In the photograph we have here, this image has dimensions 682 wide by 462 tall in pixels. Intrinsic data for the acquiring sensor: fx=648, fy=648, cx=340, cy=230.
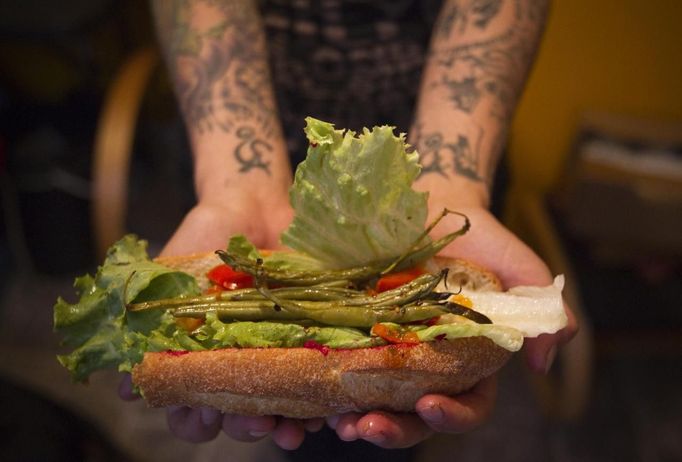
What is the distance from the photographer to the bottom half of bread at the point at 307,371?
1418mm

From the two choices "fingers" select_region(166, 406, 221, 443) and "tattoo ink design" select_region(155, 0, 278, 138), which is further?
"tattoo ink design" select_region(155, 0, 278, 138)

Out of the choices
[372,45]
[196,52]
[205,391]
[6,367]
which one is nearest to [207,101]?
[196,52]

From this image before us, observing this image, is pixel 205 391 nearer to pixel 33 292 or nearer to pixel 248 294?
pixel 248 294

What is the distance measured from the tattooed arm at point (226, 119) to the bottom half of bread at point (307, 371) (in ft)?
1.38

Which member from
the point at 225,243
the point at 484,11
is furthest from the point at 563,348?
the point at 225,243

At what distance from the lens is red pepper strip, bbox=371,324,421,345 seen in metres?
1.44

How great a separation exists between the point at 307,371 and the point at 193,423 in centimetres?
43

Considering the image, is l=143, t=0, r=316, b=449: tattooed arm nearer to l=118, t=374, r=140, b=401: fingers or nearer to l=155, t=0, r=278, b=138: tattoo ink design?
l=155, t=0, r=278, b=138: tattoo ink design

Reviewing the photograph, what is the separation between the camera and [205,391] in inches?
57.1

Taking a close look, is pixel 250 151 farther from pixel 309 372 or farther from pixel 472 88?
pixel 309 372

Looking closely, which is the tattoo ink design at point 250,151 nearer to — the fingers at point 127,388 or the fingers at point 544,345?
the fingers at point 127,388

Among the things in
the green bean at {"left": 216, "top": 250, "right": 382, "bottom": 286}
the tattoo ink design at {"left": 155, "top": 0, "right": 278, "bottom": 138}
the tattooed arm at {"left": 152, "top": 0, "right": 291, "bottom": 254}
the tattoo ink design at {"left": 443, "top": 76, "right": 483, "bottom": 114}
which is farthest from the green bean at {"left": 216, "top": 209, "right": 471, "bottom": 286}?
the tattoo ink design at {"left": 155, "top": 0, "right": 278, "bottom": 138}

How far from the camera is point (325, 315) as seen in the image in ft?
4.76

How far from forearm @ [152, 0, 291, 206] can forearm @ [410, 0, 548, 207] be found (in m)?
0.49
